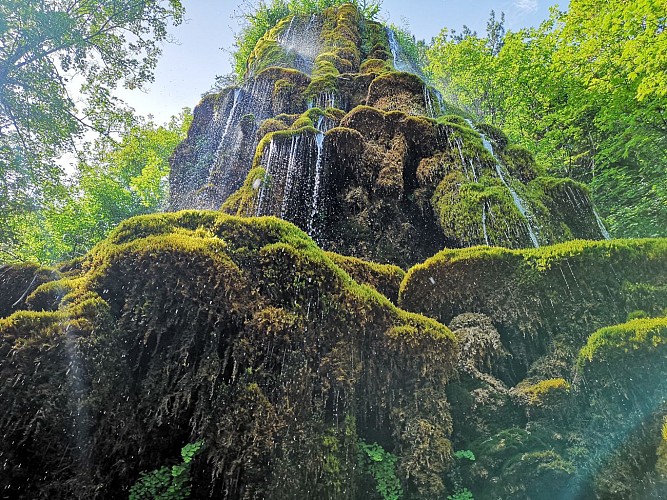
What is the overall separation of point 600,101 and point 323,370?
36.7ft

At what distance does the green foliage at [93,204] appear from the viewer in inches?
533

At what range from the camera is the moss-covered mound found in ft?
10.0

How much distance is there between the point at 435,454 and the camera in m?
3.66

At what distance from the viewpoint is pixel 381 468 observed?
144 inches

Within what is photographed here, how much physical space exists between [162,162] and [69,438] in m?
19.5

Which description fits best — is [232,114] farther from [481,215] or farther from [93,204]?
[481,215]

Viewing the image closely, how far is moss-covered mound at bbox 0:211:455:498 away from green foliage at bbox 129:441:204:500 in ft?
0.27

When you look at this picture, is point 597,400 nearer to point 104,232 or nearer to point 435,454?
point 435,454

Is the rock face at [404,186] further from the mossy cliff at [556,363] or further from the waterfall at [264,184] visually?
the mossy cliff at [556,363]

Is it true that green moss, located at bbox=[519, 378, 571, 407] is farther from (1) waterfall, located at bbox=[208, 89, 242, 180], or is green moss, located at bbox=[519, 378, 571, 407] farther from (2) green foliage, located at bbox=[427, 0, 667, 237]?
(1) waterfall, located at bbox=[208, 89, 242, 180]

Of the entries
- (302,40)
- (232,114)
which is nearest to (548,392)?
(232,114)

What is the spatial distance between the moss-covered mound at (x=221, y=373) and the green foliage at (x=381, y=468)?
0.21ft

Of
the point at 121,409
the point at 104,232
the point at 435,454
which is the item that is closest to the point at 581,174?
the point at 435,454

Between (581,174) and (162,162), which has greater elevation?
(162,162)
